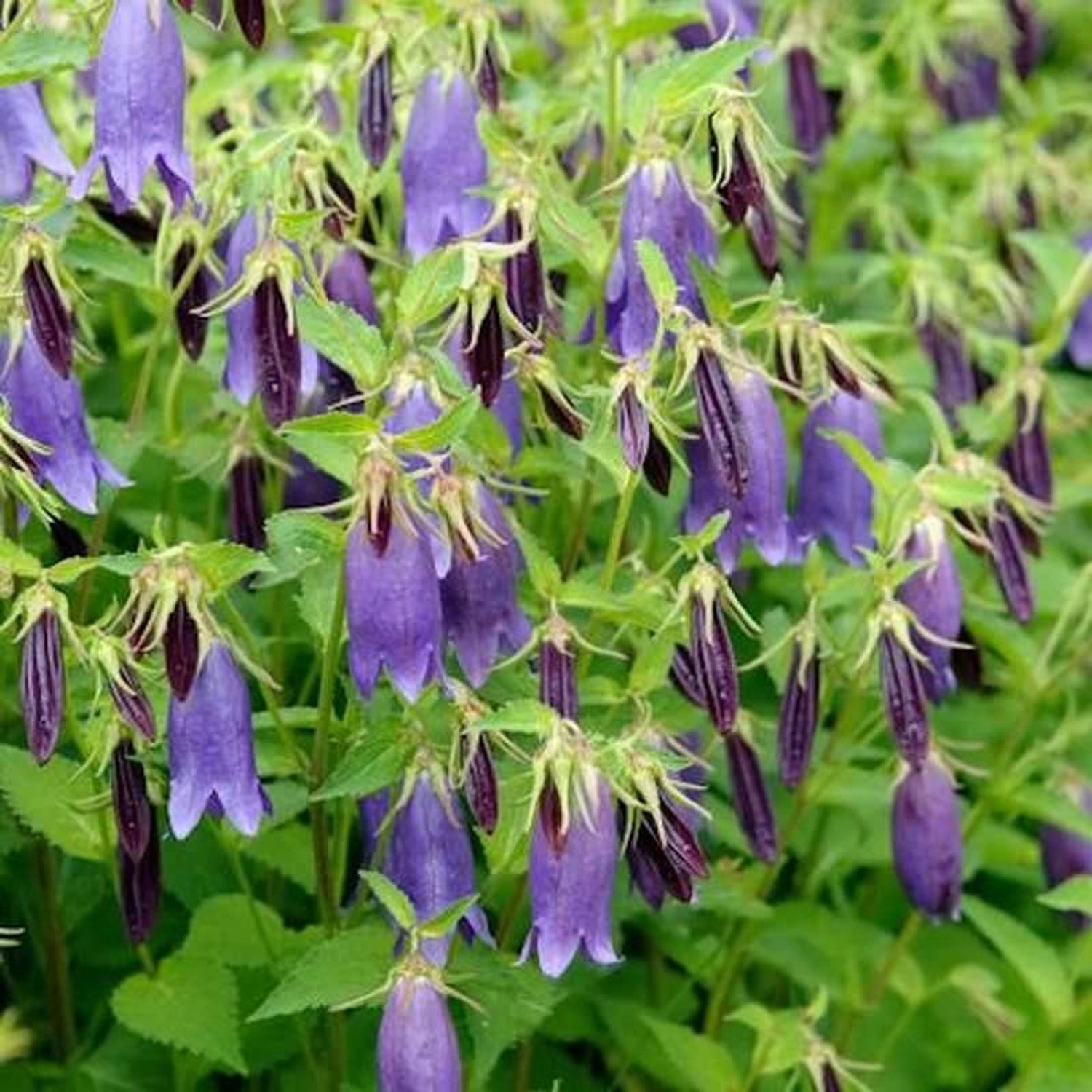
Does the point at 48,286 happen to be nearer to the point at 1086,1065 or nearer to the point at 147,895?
the point at 147,895

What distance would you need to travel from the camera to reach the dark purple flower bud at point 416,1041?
2.27 m

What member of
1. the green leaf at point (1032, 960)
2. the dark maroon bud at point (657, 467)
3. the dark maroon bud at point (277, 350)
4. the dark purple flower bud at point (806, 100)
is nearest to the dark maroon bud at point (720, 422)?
the dark maroon bud at point (657, 467)

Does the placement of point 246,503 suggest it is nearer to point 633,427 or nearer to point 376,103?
point 376,103

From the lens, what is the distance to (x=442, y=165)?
110 inches

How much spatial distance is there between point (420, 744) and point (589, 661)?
431 mm

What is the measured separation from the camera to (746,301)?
256cm

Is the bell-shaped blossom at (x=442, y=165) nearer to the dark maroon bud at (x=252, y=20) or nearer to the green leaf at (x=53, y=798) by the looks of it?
the dark maroon bud at (x=252, y=20)

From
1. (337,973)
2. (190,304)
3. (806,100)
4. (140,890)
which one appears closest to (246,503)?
(190,304)

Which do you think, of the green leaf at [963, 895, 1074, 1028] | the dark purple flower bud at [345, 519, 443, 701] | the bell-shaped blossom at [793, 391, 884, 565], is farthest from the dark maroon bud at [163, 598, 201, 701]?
the green leaf at [963, 895, 1074, 1028]

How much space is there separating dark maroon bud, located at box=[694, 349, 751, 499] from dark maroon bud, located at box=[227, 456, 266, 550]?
611mm

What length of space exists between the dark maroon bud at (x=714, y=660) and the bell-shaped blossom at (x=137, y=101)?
702 millimetres

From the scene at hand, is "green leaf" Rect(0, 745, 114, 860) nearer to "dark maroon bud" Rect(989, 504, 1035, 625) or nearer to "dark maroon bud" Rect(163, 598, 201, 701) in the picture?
"dark maroon bud" Rect(163, 598, 201, 701)

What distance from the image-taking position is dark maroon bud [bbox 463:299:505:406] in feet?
A: 7.73

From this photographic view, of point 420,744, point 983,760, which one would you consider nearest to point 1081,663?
point 983,760
